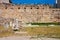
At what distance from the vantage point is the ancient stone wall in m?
22.7

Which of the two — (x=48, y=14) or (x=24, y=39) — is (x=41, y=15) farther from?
(x=24, y=39)

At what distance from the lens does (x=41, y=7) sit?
76.4ft

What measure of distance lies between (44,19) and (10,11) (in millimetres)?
3762

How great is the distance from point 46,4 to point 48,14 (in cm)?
124

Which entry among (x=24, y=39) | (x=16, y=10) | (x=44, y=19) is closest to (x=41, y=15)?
(x=44, y=19)

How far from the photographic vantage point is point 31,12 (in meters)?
23.0

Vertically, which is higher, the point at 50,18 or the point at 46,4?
the point at 46,4

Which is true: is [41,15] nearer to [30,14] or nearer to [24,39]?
[30,14]

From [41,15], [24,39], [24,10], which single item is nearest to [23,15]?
[24,10]

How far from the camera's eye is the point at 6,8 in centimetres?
2294

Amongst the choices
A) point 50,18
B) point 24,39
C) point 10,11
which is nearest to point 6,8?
point 10,11

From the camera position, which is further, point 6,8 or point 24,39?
point 6,8

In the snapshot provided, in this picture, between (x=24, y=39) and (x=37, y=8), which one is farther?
(x=37, y=8)

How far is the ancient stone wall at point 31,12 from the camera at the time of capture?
74.5 ft
